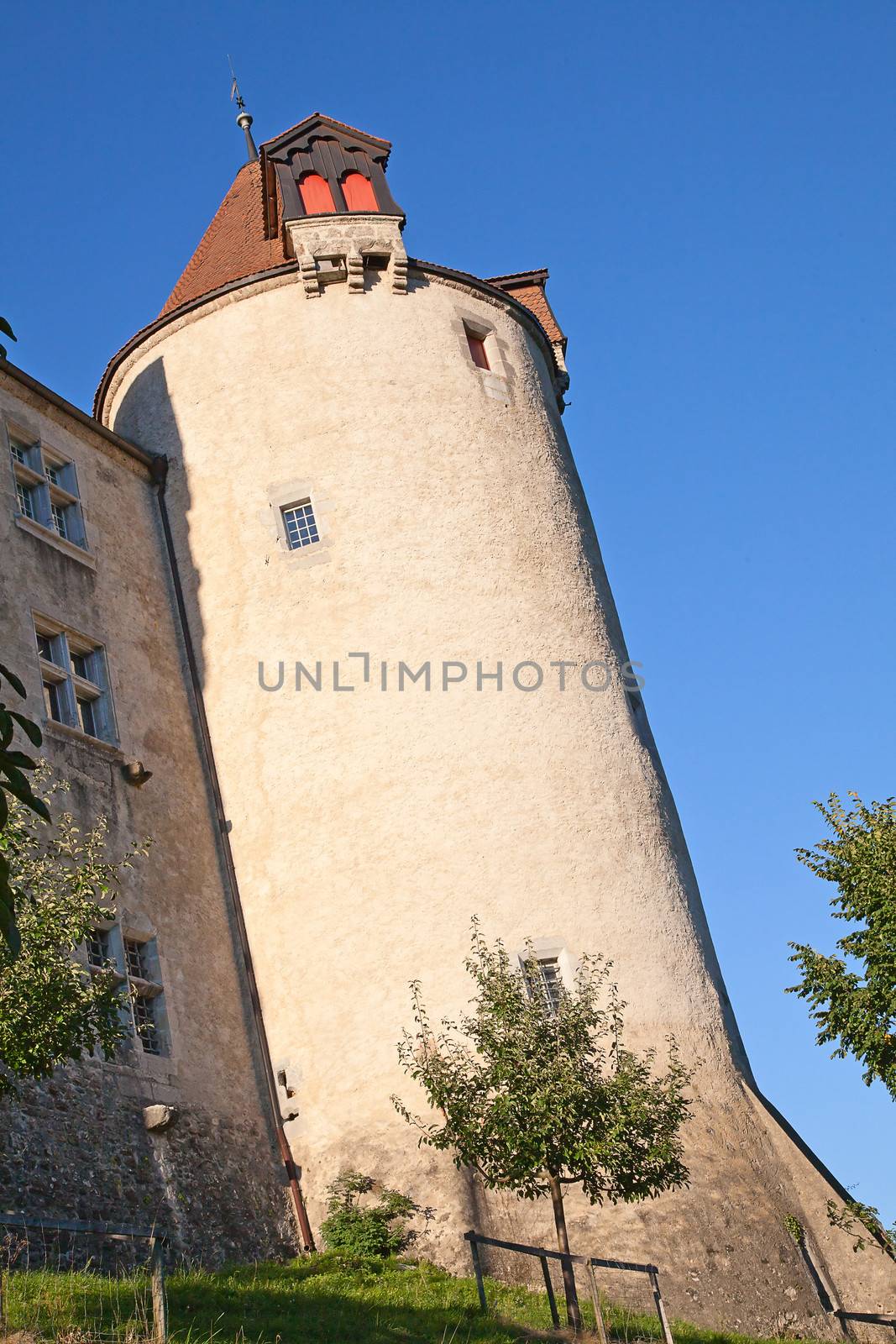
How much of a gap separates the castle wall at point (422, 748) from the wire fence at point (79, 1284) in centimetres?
412

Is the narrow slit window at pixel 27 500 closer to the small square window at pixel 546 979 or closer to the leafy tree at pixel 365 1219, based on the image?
the small square window at pixel 546 979

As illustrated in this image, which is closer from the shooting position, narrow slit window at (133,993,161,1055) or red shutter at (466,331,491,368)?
narrow slit window at (133,993,161,1055)

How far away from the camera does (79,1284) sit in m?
11.9

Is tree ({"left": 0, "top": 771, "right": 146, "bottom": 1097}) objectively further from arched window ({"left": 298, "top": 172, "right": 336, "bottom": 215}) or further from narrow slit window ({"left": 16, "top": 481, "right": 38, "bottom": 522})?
arched window ({"left": 298, "top": 172, "right": 336, "bottom": 215})

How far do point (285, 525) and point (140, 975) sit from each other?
7303 millimetres

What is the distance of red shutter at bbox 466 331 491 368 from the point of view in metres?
24.0

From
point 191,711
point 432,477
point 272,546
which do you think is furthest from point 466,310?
point 191,711

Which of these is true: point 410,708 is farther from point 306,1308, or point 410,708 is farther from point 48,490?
point 306,1308

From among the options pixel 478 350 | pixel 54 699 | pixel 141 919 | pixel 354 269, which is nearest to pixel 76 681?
pixel 54 699

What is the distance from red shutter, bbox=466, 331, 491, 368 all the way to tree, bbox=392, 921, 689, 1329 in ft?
39.6

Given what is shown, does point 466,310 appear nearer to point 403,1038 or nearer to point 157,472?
point 157,472

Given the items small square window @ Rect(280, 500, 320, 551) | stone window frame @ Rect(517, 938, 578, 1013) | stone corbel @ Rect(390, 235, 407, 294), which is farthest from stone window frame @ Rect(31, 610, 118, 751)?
stone corbel @ Rect(390, 235, 407, 294)

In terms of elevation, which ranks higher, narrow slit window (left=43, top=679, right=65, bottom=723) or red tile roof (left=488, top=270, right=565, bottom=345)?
red tile roof (left=488, top=270, right=565, bottom=345)

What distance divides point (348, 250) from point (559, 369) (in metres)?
4.81
